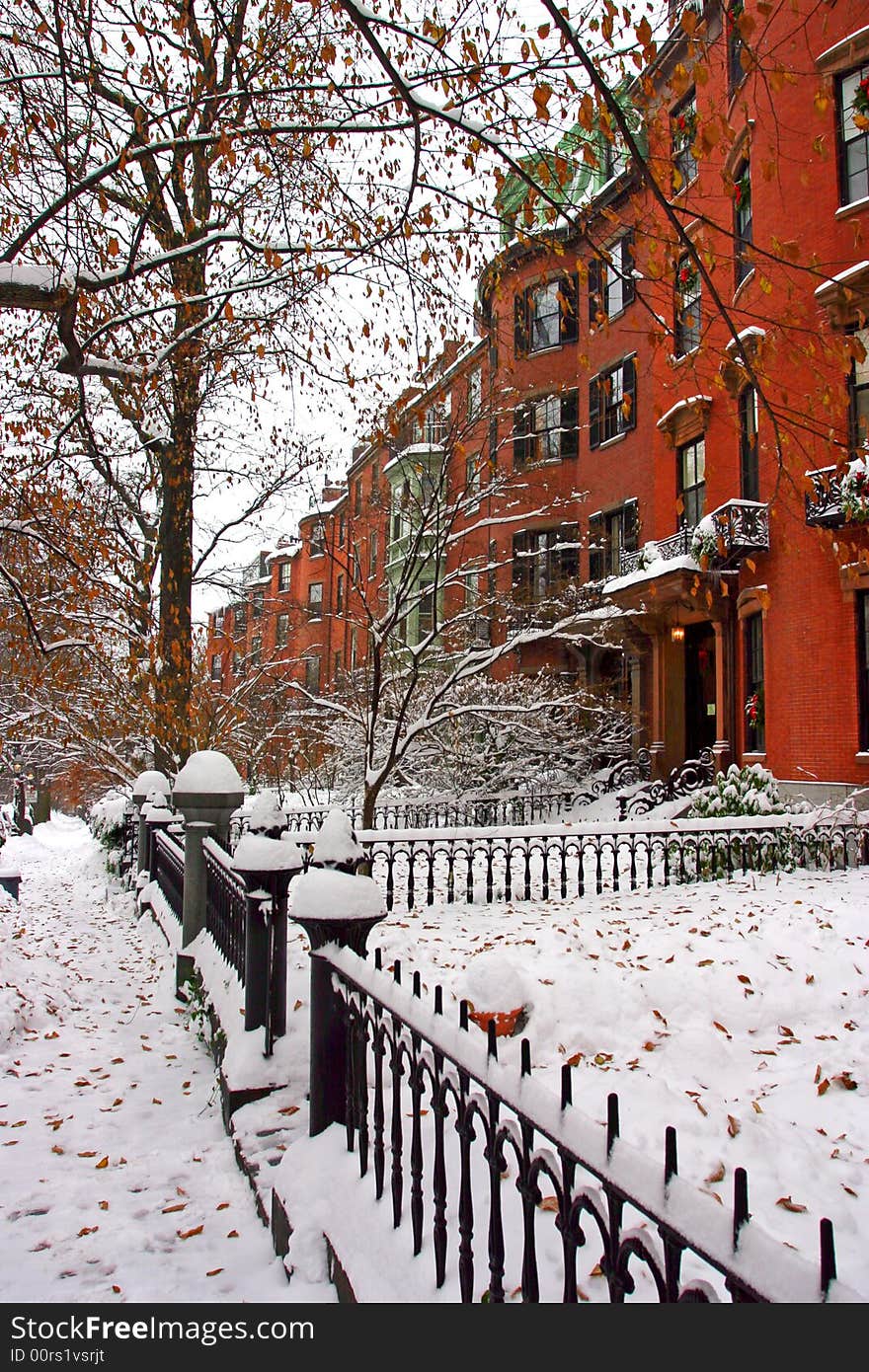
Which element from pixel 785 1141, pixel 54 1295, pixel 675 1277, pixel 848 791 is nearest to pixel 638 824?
pixel 848 791

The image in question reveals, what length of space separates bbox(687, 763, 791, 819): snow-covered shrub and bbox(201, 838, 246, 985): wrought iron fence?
28.8 feet

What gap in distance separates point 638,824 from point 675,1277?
9.59 m

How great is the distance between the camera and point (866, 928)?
7141 millimetres

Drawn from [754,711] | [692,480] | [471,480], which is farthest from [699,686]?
[471,480]

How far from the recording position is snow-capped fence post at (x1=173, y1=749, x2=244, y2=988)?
23.6ft

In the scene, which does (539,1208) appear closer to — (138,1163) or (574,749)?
(138,1163)

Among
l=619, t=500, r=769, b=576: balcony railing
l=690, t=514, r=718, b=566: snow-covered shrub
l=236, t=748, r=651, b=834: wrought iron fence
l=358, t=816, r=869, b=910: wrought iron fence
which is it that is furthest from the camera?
l=236, t=748, r=651, b=834: wrought iron fence

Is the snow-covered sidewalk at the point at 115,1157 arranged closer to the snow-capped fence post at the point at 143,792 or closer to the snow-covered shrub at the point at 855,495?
the snow-capped fence post at the point at 143,792

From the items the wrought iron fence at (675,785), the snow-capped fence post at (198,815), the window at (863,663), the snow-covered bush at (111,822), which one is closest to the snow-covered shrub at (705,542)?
the window at (863,663)

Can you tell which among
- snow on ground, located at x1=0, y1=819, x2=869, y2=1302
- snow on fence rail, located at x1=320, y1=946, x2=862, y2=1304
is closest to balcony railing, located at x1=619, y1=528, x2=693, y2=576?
snow on ground, located at x1=0, y1=819, x2=869, y2=1302

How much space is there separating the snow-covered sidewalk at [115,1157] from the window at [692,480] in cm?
1521

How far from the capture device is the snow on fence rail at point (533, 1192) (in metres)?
1.25

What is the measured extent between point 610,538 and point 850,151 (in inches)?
403

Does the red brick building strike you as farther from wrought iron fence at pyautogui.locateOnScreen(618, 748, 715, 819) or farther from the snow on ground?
the snow on ground
